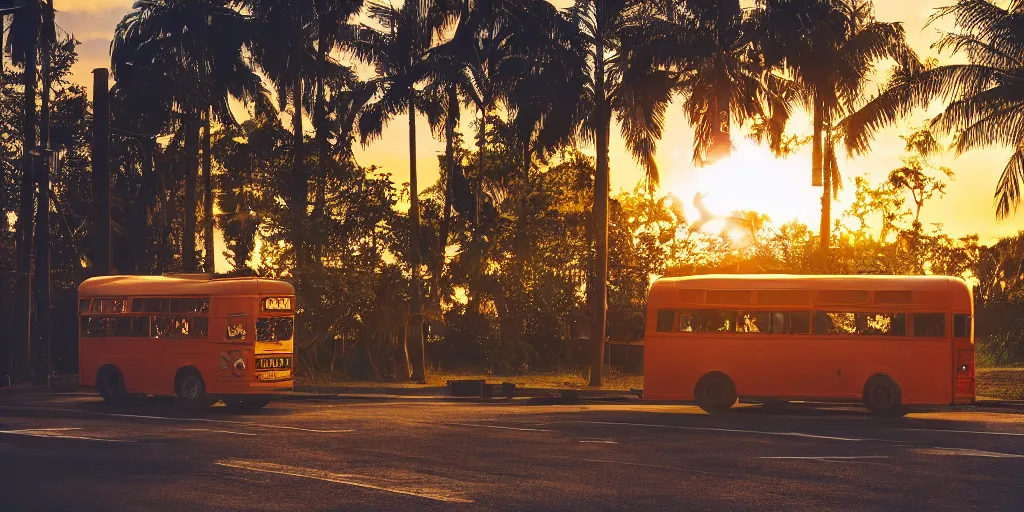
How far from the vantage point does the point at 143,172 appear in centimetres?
4372

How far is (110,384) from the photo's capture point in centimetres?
2722

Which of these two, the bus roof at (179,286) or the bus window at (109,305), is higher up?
the bus roof at (179,286)

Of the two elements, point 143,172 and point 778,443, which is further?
point 143,172

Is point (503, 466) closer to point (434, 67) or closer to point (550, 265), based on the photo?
point (434, 67)

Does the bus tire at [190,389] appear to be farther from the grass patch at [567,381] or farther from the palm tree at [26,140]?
the palm tree at [26,140]

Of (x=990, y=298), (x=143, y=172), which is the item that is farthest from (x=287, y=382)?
(x=990, y=298)

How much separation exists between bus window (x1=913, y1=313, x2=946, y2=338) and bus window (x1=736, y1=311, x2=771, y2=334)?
3016 mm

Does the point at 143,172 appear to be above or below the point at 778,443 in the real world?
above

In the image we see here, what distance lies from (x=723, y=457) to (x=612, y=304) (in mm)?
32548

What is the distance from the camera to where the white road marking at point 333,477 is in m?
12.4

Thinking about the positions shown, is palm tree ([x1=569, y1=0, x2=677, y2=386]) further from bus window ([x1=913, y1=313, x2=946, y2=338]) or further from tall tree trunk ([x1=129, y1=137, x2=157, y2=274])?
tall tree trunk ([x1=129, y1=137, x2=157, y2=274])

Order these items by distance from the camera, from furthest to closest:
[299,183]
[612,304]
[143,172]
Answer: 1. [612,304]
2. [143,172]
3. [299,183]

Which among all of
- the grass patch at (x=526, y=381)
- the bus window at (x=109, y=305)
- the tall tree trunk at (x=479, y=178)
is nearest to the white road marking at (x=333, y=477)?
the bus window at (x=109, y=305)

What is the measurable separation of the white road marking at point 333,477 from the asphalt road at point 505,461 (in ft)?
0.10
